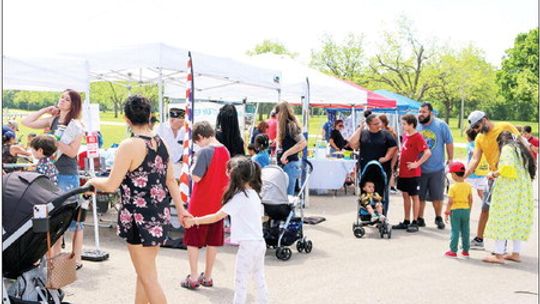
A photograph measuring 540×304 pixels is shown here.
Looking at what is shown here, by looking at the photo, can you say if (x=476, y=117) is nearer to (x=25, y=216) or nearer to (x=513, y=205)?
(x=513, y=205)

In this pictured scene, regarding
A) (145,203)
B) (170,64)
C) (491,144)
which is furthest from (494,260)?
(145,203)

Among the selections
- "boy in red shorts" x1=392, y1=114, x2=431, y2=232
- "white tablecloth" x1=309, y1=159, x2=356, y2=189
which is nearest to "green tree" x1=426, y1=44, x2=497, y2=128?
"white tablecloth" x1=309, y1=159, x2=356, y2=189

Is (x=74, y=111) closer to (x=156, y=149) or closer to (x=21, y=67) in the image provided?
(x=21, y=67)

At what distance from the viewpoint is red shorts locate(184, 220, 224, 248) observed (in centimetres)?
577

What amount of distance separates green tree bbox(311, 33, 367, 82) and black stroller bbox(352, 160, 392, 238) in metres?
44.2

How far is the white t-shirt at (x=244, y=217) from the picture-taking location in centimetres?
473

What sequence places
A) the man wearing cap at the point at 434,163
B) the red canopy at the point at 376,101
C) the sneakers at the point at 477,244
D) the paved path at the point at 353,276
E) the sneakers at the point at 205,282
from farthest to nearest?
the red canopy at the point at 376,101, the man wearing cap at the point at 434,163, the sneakers at the point at 477,244, the sneakers at the point at 205,282, the paved path at the point at 353,276

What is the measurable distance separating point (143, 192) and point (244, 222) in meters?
0.98

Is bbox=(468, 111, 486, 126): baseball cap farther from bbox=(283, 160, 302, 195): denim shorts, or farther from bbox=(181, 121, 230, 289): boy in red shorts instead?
bbox=(181, 121, 230, 289): boy in red shorts

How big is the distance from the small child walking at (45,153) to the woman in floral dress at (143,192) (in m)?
1.99

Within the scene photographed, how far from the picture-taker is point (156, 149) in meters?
4.16

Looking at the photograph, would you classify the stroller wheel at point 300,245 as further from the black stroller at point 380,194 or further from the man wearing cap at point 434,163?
the man wearing cap at point 434,163

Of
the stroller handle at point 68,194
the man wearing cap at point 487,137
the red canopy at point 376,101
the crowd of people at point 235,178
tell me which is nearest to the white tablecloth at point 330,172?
the red canopy at point 376,101

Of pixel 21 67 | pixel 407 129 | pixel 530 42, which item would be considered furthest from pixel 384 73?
pixel 21 67
